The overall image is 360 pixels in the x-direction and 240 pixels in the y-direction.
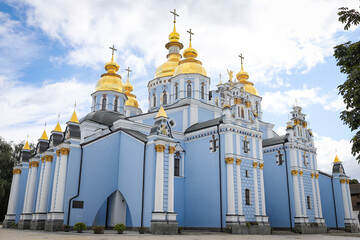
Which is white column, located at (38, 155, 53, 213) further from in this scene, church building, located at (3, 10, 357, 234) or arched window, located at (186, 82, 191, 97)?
arched window, located at (186, 82, 191, 97)

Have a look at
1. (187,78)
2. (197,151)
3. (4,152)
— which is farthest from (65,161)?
(4,152)

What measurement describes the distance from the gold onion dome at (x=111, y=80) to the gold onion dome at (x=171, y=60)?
3637 mm

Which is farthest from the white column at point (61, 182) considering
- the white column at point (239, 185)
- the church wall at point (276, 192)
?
the church wall at point (276, 192)

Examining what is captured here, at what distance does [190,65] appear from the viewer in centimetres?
2775

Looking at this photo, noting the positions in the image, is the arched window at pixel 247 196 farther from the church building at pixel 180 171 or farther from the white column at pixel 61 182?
the white column at pixel 61 182

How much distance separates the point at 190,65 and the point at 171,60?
4578mm

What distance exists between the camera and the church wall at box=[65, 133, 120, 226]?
762 inches

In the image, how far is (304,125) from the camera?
27891 mm

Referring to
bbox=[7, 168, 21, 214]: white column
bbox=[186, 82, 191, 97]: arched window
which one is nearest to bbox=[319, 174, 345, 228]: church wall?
bbox=[186, 82, 191, 97]: arched window

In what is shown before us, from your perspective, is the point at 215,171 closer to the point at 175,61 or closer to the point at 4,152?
the point at 175,61

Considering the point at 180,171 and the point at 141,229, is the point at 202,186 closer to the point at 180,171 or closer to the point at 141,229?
the point at 180,171

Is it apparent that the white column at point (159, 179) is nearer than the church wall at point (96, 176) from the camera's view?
Yes

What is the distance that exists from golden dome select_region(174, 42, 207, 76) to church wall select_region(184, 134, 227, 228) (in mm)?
6911

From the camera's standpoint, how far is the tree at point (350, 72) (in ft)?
35.8
